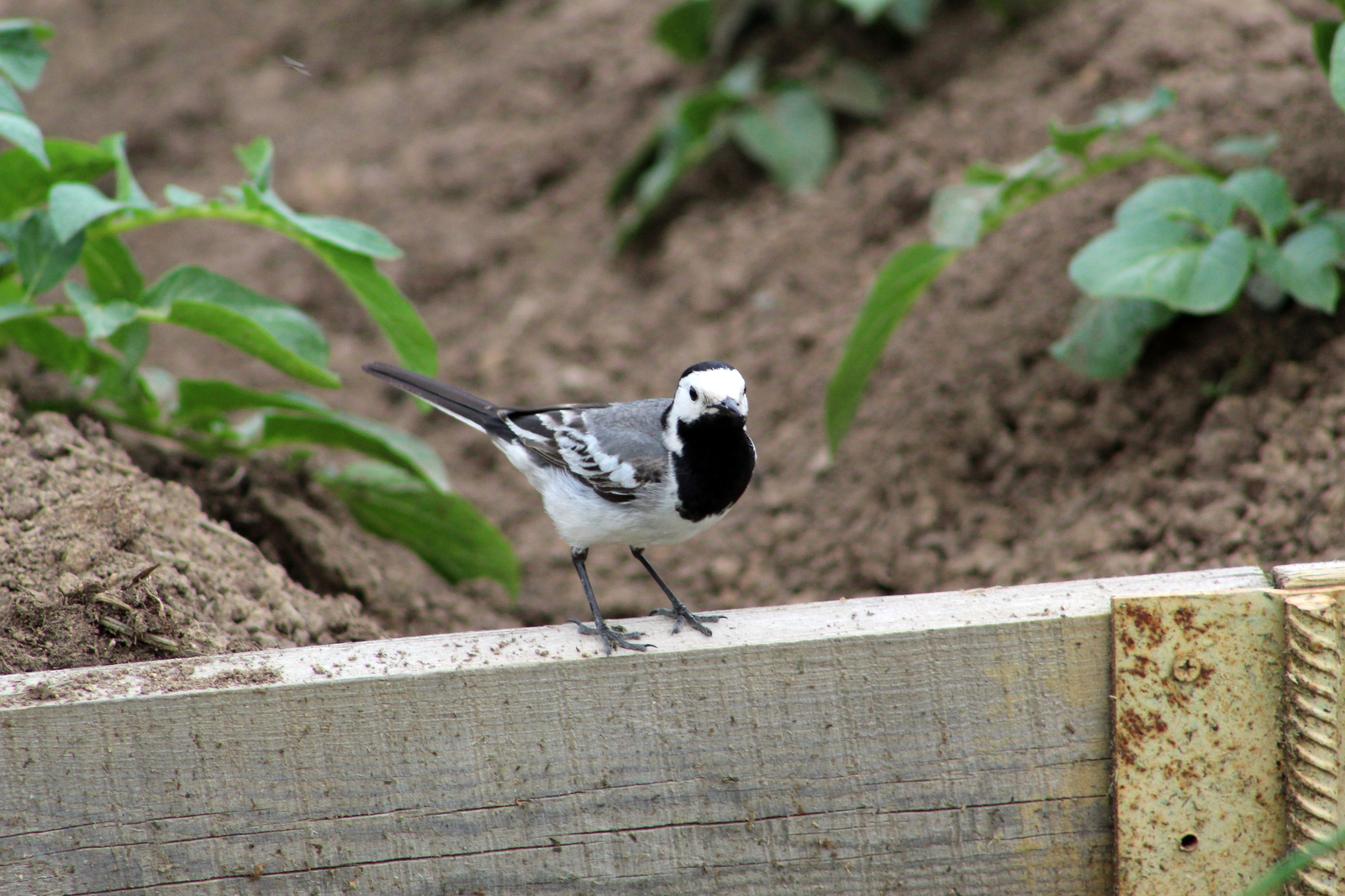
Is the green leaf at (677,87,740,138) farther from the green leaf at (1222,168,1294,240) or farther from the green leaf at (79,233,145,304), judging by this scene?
the green leaf at (79,233,145,304)

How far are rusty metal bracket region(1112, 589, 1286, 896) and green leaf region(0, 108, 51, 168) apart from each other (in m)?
2.72

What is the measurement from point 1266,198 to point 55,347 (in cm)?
368

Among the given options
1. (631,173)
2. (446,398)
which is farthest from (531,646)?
(631,173)

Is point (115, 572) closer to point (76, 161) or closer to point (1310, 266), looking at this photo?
point (76, 161)

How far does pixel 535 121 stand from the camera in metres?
6.77

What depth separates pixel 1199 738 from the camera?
2197 mm

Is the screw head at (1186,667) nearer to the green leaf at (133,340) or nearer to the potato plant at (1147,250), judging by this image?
the potato plant at (1147,250)

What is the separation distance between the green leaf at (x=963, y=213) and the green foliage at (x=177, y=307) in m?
1.63

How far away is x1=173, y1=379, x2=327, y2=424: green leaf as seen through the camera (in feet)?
10.9

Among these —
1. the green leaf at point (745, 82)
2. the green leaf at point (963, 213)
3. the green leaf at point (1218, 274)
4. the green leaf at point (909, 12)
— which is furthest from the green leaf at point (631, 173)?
the green leaf at point (1218, 274)

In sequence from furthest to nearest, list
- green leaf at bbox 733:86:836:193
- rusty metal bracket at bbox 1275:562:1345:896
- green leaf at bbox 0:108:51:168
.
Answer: green leaf at bbox 733:86:836:193 → green leaf at bbox 0:108:51:168 → rusty metal bracket at bbox 1275:562:1345:896

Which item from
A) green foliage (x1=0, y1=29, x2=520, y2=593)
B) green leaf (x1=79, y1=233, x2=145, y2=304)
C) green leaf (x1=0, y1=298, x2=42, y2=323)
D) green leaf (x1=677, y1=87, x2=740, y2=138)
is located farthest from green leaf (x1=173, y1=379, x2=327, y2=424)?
green leaf (x1=677, y1=87, x2=740, y2=138)

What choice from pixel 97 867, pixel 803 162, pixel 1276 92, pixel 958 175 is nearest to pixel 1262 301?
pixel 1276 92

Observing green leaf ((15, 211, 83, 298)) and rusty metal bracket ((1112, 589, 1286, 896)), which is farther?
green leaf ((15, 211, 83, 298))
